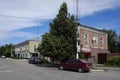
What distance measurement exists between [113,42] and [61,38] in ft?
189

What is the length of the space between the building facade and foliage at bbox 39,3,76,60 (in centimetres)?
943

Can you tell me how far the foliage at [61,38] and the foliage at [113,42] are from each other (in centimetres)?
5194

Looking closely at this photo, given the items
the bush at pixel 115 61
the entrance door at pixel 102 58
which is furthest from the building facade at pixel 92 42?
the bush at pixel 115 61

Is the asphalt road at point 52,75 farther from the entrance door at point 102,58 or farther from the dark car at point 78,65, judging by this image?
the entrance door at point 102,58

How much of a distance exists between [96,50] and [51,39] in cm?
1717

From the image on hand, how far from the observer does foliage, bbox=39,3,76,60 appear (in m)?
37.1

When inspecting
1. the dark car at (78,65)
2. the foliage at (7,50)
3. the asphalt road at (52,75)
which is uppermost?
the foliage at (7,50)

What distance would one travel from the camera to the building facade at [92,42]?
4891 centimetres

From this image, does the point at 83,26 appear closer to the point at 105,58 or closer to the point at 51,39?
the point at 105,58

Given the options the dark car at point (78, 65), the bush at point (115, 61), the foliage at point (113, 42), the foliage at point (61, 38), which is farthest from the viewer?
the foliage at point (113, 42)

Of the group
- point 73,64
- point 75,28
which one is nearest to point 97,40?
point 75,28

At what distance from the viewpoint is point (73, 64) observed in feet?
102

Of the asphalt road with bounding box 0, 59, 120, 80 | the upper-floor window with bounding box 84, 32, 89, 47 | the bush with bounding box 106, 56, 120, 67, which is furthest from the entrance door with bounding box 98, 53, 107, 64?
the asphalt road with bounding box 0, 59, 120, 80

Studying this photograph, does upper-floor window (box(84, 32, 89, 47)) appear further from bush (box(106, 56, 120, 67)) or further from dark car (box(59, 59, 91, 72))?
dark car (box(59, 59, 91, 72))
